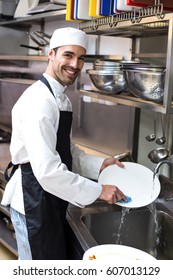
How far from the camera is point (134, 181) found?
1.49m

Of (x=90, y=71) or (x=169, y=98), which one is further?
(x=90, y=71)

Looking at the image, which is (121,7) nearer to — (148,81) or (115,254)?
(148,81)

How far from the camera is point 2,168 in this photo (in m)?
2.43

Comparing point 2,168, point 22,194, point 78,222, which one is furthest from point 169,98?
point 2,168

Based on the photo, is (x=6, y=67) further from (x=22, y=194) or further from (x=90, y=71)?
(x=22, y=194)

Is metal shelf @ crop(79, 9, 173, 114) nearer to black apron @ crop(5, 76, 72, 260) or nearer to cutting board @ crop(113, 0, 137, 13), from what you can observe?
cutting board @ crop(113, 0, 137, 13)

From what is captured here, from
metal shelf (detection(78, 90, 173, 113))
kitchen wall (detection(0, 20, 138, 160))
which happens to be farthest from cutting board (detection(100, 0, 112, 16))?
kitchen wall (detection(0, 20, 138, 160))

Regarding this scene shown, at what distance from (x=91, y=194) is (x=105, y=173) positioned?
24 cm

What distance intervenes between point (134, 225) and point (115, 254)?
0.48 meters

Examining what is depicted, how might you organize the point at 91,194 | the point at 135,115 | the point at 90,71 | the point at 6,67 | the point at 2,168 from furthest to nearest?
the point at 6,67, the point at 2,168, the point at 135,115, the point at 90,71, the point at 91,194

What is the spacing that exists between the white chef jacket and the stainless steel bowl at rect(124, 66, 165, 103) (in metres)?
0.30

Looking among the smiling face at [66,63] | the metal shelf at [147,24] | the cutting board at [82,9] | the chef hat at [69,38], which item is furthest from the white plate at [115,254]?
the cutting board at [82,9]

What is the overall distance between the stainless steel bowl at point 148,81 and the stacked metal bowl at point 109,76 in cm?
17

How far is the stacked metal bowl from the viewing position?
152 cm
